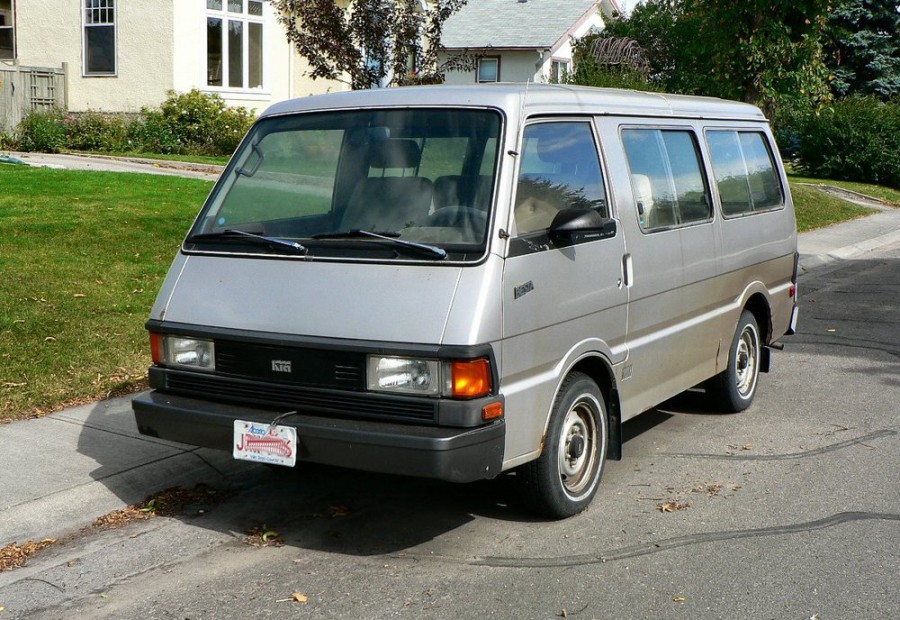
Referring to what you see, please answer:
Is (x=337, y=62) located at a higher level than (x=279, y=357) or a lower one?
higher

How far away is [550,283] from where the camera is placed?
17.0ft

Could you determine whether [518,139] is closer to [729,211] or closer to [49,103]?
[729,211]

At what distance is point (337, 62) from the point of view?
46.0 feet

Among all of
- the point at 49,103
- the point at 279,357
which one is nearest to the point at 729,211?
the point at 279,357

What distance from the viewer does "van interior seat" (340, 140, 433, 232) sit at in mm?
5242

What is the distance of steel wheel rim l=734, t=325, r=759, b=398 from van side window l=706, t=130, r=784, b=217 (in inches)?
35.5

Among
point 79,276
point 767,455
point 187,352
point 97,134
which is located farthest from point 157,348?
point 97,134

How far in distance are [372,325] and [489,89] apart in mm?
1427

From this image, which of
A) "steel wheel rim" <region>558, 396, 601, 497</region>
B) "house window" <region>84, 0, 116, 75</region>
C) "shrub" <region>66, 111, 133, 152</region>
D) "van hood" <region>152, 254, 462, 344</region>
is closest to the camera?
"van hood" <region>152, 254, 462, 344</region>

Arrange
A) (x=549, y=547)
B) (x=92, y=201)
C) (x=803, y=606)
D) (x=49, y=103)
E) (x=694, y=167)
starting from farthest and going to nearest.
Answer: (x=49, y=103), (x=92, y=201), (x=694, y=167), (x=549, y=547), (x=803, y=606)

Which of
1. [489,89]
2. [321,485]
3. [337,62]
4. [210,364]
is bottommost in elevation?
[321,485]

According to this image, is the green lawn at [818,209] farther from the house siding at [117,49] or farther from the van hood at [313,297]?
the van hood at [313,297]

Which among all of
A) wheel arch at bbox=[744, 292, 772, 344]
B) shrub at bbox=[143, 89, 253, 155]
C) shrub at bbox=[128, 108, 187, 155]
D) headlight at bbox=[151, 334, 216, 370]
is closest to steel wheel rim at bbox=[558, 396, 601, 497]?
headlight at bbox=[151, 334, 216, 370]

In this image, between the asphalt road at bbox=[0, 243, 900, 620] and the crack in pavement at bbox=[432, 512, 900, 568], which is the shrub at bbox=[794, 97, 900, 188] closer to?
the asphalt road at bbox=[0, 243, 900, 620]
